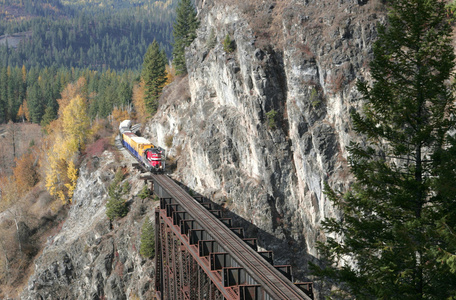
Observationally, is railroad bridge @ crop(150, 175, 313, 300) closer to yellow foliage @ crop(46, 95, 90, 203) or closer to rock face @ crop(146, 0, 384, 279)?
rock face @ crop(146, 0, 384, 279)

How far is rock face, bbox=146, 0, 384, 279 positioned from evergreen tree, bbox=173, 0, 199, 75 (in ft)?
72.7

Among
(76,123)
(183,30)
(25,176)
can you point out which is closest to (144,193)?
(76,123)

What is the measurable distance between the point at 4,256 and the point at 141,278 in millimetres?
34021

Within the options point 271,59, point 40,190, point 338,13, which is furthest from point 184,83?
point 40,190

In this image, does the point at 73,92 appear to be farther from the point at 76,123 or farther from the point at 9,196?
the point at 9,196

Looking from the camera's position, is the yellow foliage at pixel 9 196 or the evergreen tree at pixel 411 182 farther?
the yellow foliage at pixel 9 196

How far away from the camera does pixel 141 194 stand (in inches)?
→ 2029

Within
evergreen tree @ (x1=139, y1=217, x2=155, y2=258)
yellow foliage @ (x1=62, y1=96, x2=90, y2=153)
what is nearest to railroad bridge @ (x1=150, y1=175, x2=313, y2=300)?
evergreen tree @ (x1=139, y1=217, x2=155, y2=258)

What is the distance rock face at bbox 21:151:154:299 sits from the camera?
45.7 meters

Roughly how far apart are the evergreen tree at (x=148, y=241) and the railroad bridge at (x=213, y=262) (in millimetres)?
5874

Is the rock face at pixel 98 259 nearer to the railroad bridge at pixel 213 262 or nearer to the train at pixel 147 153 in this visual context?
the train at pixel 147 153

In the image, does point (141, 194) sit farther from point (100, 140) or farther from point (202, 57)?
point (100, 140)

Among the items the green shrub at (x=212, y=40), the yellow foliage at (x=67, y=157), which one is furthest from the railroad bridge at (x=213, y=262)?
the yellow foliage at (x=67, y=157)

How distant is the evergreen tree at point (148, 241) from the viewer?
43250 mm
